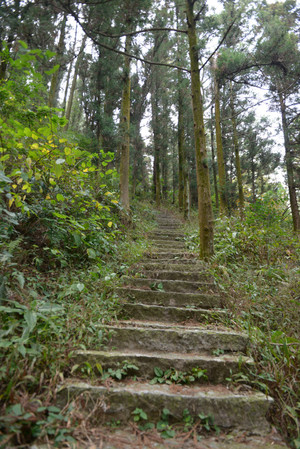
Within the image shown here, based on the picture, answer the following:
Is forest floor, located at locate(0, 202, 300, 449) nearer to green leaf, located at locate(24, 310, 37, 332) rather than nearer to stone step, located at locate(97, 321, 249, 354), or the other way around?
green leaf, located at locate(24, 310, 37, 332)

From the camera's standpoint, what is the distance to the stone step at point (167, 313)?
116 inches

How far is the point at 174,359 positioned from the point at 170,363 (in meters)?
0.05

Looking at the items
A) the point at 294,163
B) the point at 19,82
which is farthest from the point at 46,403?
the point at 294,163

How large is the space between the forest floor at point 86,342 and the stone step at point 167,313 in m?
0.16

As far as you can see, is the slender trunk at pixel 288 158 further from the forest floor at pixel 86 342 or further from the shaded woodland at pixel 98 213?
the forest floor at pixel 86 342

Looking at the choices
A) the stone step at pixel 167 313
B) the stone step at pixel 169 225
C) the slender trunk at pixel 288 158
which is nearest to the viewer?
the stone step at pixel 167 313

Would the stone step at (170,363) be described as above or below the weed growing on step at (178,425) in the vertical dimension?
above

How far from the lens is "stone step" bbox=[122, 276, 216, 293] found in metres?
3.58

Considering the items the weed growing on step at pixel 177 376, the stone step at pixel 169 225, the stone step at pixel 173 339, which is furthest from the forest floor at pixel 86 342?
the stone step at pixel 169 225

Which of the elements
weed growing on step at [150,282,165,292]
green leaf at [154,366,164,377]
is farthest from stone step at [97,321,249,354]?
weed growing on step at [150,282,165,292]

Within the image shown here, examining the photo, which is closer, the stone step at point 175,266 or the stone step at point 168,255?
the stone step at point 175,266

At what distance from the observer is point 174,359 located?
2.15 m

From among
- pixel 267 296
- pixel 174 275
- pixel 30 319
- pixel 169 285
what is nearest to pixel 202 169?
pixel 174 275

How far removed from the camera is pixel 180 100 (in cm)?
1264
